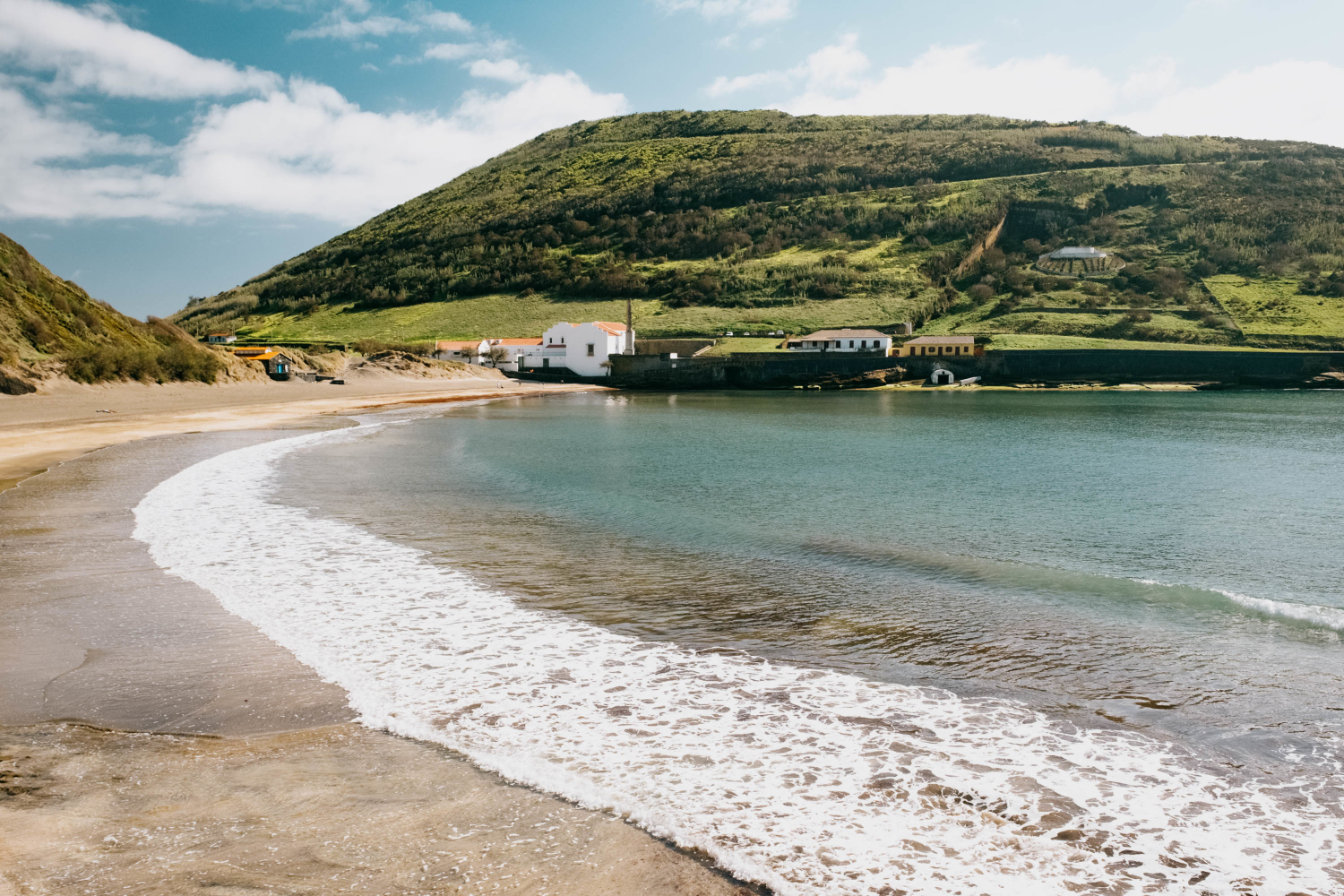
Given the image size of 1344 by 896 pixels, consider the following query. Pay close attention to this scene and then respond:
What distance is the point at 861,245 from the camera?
399 ft

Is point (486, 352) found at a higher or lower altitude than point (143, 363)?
higher

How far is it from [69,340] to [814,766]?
48940mm

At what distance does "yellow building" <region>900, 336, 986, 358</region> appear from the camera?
84.0 meters

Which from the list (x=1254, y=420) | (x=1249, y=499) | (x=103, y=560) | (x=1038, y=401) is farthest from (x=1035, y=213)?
(x=103, y=560)

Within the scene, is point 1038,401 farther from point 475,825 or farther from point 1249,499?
point 475,825

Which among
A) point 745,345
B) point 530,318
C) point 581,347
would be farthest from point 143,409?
point 530,318

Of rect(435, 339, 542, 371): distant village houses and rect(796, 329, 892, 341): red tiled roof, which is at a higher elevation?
rect(796, 329, 892, 341): red tiled roof

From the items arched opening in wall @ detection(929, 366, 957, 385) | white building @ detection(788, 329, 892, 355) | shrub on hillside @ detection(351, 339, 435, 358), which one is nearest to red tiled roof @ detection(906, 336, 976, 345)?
white building @ detection(788, 329, 892, 355)

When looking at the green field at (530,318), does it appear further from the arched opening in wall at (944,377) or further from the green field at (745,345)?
the arched opening in wall at (944,377)

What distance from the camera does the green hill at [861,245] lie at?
326 feet

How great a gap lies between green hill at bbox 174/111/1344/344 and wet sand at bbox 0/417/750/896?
94197 millimetres

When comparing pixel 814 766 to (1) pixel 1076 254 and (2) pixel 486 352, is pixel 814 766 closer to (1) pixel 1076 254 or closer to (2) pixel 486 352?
(2) pixel 486 352

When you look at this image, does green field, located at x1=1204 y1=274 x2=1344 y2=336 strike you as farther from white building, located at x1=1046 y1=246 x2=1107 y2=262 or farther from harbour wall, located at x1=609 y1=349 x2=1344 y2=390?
white building, located at x1=1046 y1=246 x2=1107 y2=262

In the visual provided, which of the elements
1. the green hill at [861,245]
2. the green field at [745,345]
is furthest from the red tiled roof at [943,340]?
the green field at [745,345]
